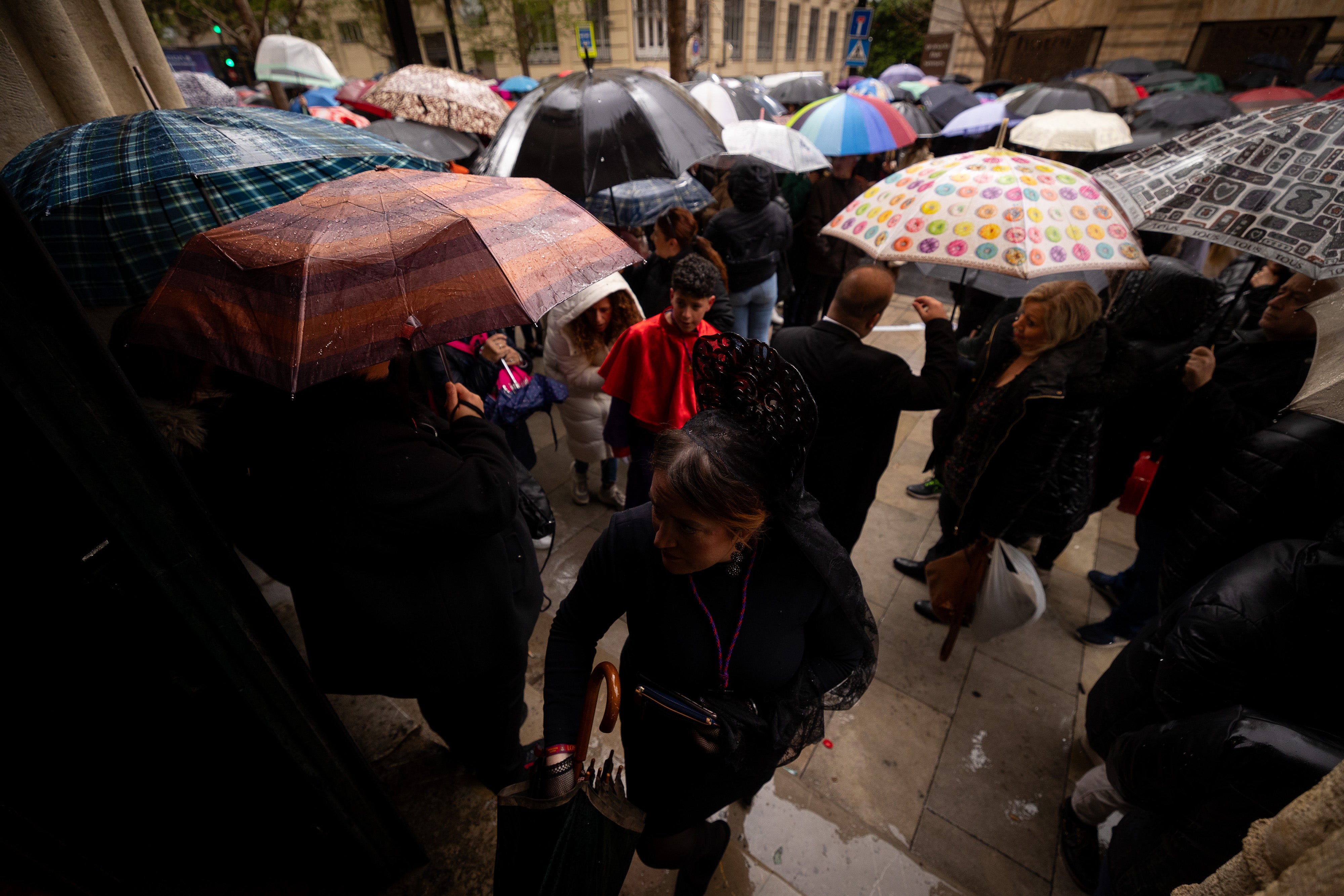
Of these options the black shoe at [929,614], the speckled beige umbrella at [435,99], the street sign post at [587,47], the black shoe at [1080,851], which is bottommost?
the black shoe at [929,614]

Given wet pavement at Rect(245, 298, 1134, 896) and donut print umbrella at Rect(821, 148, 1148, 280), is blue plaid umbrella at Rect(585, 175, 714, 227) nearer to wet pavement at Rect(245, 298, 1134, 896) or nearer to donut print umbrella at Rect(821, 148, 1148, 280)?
donut print umbrella at Rect(821, 148, 1148, 280)

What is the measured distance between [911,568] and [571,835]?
314cm

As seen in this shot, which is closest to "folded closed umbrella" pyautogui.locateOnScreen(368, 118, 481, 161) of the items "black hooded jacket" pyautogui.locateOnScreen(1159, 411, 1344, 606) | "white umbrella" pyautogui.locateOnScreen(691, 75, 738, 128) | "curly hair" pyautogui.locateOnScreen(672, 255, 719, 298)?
"white umbrella" pyautogui.locateOnScreen(691, 75, 738, 128)

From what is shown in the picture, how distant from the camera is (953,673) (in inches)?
124

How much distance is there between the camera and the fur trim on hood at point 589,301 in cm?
331

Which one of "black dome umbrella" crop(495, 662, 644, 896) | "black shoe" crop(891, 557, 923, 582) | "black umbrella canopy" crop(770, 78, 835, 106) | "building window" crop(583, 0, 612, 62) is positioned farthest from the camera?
"building window" crop(583, 0, 612, 62)

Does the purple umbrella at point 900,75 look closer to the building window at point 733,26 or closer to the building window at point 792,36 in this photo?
the building window at point 733,26

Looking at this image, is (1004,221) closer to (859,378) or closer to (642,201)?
(859,378)

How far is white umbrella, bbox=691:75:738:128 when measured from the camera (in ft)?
24.2

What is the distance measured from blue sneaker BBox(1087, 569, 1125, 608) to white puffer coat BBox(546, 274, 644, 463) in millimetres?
3425

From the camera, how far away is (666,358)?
3039mm

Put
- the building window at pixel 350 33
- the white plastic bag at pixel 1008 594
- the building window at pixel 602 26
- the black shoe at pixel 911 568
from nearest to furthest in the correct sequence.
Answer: the white plastic bag at pixel 1008 594 → the black shoe at pixel 911 568 → the building window at pixel 602 26 → the building window at pixel 350 33

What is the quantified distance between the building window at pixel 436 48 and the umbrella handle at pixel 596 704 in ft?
120

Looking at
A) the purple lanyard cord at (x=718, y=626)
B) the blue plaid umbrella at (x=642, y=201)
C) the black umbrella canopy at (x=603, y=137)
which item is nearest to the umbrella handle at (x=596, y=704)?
the purple lanyard cord at (x=718, y=626)
